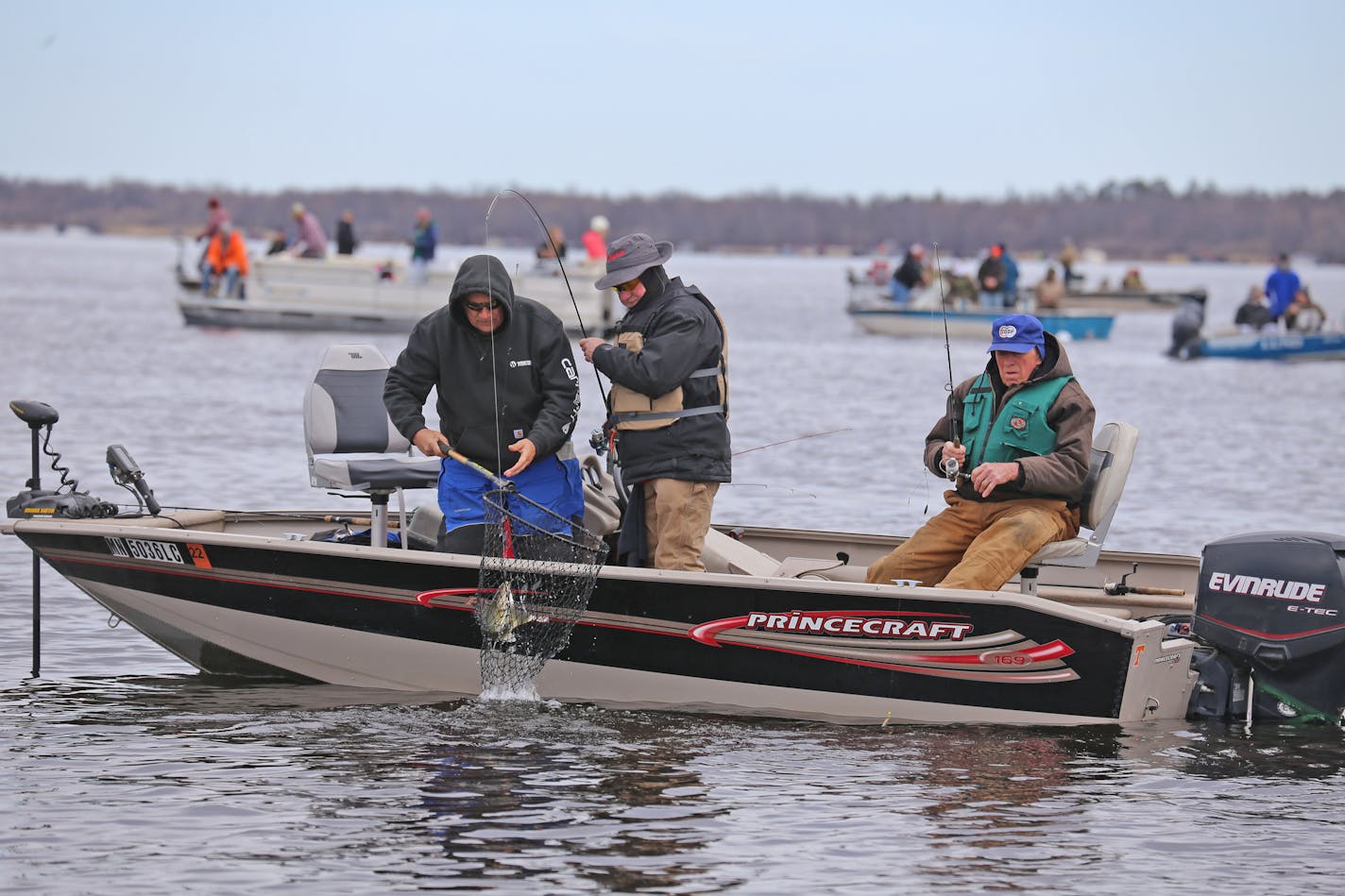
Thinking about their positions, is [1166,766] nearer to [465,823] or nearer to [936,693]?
[936,693]

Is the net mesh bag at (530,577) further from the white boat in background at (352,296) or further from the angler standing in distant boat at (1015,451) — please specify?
the white boat in background at (352,296)

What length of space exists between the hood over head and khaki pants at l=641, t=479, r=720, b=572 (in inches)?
36.3

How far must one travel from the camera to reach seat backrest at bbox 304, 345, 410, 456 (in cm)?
809

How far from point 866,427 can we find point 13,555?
10982 mm

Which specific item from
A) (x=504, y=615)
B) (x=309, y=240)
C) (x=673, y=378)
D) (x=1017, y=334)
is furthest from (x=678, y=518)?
(x=309, y=240)

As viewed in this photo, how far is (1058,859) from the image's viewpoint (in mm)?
5941

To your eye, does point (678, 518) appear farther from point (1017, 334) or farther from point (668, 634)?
point (1017, 334)

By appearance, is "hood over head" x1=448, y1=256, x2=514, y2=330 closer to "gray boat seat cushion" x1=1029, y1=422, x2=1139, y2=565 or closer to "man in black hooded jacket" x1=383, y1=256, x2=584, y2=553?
"man in black hooded jacket" x1=383, y1=256, x2=584, y2=553

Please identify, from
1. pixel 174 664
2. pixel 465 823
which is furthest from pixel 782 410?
pixel 465 823

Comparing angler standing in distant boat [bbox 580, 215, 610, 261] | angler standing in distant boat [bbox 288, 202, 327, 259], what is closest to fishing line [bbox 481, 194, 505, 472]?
angler standing in distant boat [bbox 580, 215, 610, 261]

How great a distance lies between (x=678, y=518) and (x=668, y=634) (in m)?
0.46

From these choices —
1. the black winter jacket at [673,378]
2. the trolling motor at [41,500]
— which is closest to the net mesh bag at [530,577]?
the black winter jacket at [673,378]

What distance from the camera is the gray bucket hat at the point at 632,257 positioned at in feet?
24.1

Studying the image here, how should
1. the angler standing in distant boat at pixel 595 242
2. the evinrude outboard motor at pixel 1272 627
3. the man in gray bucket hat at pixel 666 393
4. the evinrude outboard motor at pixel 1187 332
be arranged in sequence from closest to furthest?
the evinrude outboard motor at pixel 1272 627, the man in gray bucket hat at pixel 666 393, the angler standing in distant boat at pixel 595 242, the evinrude outboard motor at pixel 1187 332
